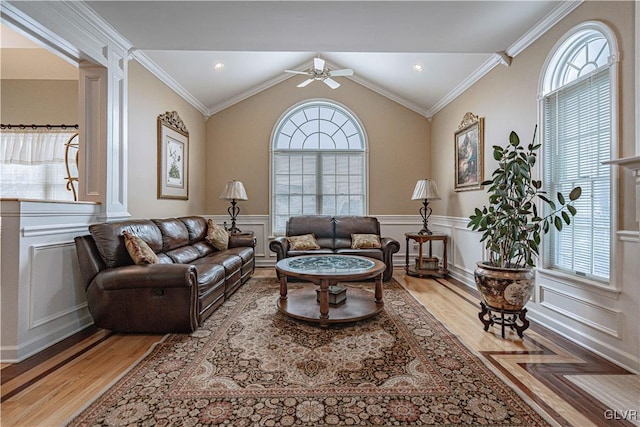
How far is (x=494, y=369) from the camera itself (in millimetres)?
2078

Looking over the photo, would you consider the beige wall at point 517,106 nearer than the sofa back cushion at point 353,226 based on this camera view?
Yes

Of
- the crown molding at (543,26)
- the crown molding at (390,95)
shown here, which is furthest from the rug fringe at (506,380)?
the crown molding at (390,95)

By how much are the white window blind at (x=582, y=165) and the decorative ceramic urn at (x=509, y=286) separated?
54cm

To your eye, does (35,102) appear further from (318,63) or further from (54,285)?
(318,63)

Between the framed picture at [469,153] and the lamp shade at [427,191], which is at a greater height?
the framed picture at [469,153]

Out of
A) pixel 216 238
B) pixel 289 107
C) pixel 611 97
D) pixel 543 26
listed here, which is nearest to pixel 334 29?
pixel 543 26

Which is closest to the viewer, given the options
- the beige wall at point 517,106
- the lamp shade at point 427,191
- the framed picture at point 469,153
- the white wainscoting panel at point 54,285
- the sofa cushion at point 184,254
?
the beige wall at point 517,106

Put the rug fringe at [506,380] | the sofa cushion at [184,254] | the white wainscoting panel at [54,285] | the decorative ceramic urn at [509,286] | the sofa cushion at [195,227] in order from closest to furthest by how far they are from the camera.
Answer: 1. the rug fringe at [506,380]
2. the white wainscoting panel at [54,285]
3. the decorative ceramic urn at [509,286]
4. the sofa cushion at [184,254]
5. the sofa cushion at [195,227]

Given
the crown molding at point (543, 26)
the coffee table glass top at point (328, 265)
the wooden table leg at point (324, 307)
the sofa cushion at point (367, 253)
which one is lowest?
the wooden table leg at point (324, 307)

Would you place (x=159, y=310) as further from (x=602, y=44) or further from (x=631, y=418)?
A: (x=602, y=44)

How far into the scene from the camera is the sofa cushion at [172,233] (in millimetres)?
3598

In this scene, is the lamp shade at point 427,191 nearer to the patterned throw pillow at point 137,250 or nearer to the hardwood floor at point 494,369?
the hardwood floor at point 494,369

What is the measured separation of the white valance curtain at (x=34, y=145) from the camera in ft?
12.8

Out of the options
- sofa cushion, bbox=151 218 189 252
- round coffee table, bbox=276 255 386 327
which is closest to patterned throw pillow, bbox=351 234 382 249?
round coffee table, bbox=276 255 386 327
